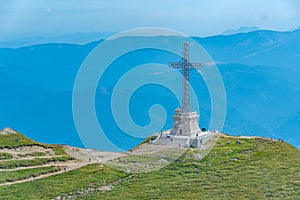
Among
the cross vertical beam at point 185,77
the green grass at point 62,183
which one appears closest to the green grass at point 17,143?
the green grass at point 62,183

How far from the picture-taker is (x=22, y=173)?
3981cm

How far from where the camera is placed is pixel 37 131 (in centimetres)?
19725

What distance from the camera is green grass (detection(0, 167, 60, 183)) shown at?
38388 millimetres

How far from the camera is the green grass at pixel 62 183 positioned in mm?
35438

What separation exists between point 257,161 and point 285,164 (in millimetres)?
2453

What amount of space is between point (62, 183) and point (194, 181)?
10934 millimetres

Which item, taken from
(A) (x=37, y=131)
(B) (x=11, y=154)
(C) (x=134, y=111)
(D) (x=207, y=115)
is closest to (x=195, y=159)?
(B) (x=11, y=154)

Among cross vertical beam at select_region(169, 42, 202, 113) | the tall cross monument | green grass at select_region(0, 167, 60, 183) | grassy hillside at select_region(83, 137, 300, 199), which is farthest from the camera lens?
cross vertical beam at select_region(169, 42, 202, 113)

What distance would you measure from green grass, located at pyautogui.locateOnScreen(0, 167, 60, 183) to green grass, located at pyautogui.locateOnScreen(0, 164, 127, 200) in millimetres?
1482

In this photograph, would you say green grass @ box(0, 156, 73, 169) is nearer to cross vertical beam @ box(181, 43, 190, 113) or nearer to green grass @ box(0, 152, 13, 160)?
green grass @ box(0, 152, 13, 160)

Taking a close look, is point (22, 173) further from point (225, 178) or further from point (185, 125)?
point (185, 125)

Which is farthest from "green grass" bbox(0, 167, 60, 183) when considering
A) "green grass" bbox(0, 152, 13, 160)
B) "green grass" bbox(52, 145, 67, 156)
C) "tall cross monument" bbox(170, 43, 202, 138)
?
"tall cross monument" bbox(170, 43, 202, 138)

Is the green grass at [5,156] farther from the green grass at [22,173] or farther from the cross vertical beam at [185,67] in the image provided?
the cross vertical beam at [185,67]

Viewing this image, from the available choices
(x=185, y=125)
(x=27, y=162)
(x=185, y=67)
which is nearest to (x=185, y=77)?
(x=185, y=67)
